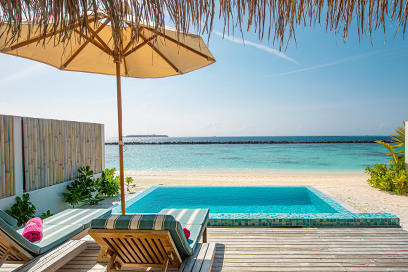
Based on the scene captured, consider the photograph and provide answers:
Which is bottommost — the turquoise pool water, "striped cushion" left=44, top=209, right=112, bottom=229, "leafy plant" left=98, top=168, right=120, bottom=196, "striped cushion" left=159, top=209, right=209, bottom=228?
the turquoise pool water

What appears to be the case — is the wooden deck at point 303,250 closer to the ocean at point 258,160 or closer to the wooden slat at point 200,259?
the wooden slat at point 200,259

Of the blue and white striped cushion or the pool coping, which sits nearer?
the blue and white striped cushion

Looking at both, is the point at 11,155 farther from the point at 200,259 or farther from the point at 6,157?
the point at 200,259

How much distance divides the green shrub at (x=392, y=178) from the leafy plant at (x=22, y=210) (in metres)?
7.65

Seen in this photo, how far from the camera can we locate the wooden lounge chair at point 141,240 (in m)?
1.52

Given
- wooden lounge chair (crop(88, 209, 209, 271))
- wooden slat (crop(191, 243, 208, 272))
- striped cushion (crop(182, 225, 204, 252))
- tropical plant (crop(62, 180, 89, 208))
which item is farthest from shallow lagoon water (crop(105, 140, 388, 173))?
wooden lounge chair (crop(88, 209, 209, 271))

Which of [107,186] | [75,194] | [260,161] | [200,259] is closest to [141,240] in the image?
[200,259]

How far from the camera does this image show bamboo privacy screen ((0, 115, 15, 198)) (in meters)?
3.40

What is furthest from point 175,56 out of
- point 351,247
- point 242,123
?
point 242,123

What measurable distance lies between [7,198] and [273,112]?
3322cm

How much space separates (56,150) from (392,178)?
7799 mm

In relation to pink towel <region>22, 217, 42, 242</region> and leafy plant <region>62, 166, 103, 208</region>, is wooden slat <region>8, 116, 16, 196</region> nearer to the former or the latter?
leafy plant <region>62, 166, 103, 208</region>

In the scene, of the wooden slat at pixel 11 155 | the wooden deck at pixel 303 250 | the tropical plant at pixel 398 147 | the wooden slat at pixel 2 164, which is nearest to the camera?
the wooden deck at pixel 303 250

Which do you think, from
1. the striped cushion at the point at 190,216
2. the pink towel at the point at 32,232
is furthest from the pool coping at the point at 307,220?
the pink towel at the point at 32,232
